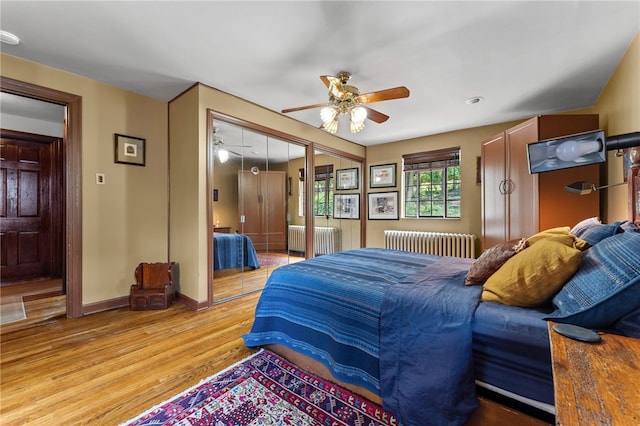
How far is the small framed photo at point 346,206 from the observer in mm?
5215

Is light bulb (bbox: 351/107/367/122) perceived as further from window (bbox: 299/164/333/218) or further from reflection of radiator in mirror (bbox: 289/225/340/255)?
reflection of radiator in mirror (bbox: 289/225/340/255)

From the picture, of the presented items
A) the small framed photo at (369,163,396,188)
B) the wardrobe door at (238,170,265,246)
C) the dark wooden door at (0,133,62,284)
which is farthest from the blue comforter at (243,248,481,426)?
the dark wooden door at (0,133,62,284)

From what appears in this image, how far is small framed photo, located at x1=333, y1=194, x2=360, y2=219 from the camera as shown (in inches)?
205

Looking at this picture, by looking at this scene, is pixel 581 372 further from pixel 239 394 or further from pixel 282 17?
pixel 282 17

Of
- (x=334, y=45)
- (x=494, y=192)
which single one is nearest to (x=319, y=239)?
(x=494, y=192)

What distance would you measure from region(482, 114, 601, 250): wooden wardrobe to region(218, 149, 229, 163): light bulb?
357 centimetres

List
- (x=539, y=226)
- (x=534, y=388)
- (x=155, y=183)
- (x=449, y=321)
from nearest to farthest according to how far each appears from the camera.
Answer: (x=534, y=388), (x=449, y=321), (x=539, y=226), (x=155, y=183)

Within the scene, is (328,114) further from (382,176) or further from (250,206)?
(382,176)

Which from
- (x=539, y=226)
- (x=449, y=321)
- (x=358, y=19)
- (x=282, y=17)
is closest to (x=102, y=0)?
(x=282, y=17)

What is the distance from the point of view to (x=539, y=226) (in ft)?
9.28

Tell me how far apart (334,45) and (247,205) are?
2266 mm

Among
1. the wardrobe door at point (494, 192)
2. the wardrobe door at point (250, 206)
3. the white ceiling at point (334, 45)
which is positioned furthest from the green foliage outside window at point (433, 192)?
the wardrobe door at point (250, 206)

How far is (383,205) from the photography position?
17.1ft

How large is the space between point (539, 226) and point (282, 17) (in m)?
3.25
